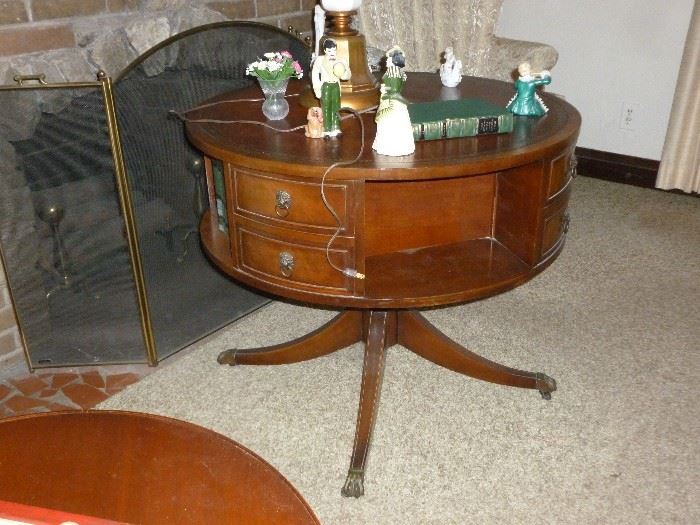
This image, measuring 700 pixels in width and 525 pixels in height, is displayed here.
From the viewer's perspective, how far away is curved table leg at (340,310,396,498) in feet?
4.92

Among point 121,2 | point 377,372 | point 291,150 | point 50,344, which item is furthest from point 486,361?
point 121,2

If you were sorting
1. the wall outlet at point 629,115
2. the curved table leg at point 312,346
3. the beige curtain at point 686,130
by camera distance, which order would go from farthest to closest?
the wall outlet at point 629,115
the beige curtain at point 686,130
the curved table leg at point 312,346

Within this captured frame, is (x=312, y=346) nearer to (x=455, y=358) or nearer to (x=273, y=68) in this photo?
(x=455, y=358)

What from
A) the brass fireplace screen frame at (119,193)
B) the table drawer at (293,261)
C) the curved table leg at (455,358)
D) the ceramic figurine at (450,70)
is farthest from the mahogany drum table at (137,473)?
the ceramic figurine at (450,70)

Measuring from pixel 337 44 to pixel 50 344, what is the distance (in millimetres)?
1145

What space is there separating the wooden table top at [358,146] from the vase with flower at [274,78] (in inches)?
1.1

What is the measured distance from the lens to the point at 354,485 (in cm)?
149

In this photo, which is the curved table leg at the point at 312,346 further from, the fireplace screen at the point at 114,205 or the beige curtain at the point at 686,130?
the beige curtain at the point at 686,130

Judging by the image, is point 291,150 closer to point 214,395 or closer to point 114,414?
point 114,414

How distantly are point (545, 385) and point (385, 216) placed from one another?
2.04 ft

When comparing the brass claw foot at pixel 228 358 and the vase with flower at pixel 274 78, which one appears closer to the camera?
the vase with flower at pixel 274 78

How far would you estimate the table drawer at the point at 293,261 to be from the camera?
138cm

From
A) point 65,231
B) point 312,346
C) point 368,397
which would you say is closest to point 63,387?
point 65,231

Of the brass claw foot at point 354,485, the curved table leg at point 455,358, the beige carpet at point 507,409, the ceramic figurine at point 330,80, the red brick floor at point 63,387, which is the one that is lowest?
the red brick floor at point 63,387
